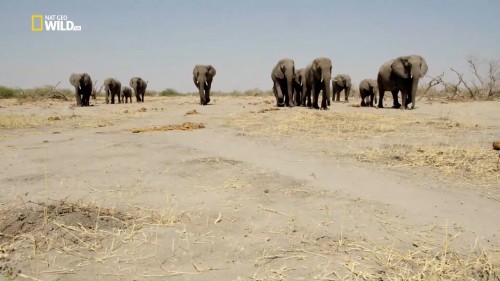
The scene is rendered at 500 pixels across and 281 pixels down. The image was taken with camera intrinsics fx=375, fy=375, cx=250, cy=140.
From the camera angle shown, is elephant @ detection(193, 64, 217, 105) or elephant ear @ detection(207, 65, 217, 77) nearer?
elephant @ detection(193, 64, 217, 105)

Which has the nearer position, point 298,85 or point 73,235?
point 73,235

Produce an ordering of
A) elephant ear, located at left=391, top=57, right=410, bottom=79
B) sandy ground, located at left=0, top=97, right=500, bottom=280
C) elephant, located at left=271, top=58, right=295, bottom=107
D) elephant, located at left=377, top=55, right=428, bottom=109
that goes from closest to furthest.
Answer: sandy ground, located at left=0, top=97, right=500, bottom=280, elephant, located at left=377, top=55, right=428, bottom=109, elephant ear, located at left=391, top=57, right=410, bottom=79, elephant, located at left=271, top=58, right=295, bottom=107

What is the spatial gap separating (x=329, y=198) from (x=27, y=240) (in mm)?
2899

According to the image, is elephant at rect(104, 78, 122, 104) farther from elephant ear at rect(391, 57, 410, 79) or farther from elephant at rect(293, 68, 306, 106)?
elephant ear at rect(391, 57, 410, 79)

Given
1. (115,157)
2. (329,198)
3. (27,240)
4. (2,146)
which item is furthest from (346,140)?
(2,146)

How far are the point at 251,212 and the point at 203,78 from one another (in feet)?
57.5

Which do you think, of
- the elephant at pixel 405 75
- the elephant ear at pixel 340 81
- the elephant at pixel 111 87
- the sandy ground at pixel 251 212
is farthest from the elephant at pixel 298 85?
the elephant at pixel 111 87

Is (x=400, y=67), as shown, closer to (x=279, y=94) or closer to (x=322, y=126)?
(x=279, y=94)

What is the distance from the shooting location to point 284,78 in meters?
17.7

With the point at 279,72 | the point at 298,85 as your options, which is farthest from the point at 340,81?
the point at 279,72

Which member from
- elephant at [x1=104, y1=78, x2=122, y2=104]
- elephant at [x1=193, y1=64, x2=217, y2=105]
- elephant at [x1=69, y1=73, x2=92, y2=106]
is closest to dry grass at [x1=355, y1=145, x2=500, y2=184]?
elephant at [x1=193, y1=64, x2=217, y2=105]

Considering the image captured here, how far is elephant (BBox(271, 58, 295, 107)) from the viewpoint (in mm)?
16956

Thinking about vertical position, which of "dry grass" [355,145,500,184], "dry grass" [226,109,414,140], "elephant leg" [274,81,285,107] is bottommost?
"dry grass" [355,145,500,184]

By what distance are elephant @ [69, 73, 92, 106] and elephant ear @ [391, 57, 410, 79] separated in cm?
1667
